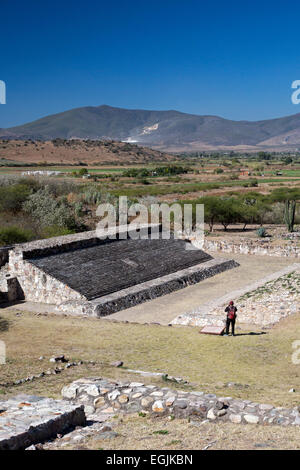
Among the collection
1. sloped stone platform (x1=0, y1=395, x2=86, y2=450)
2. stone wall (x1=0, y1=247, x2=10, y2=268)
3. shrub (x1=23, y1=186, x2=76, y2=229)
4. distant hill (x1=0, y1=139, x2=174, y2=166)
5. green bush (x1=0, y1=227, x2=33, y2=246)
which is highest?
distant hill (x1=0, y1=139, x2=174, y2=166)

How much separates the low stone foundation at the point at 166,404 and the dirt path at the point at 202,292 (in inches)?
303

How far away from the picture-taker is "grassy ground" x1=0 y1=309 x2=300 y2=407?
9.38m

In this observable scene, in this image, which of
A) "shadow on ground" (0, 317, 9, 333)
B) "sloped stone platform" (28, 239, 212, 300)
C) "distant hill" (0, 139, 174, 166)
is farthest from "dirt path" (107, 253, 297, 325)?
"distant hill" (0, 139, 174, 166)

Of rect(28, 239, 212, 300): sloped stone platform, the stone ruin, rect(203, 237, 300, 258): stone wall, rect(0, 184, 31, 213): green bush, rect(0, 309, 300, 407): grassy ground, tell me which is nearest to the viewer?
rect(0, 309, 300, 407): grassy ground

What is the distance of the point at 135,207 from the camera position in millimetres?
38156

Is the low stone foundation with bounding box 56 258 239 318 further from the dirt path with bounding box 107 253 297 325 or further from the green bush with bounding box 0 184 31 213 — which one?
the green bush with bounding box 0 184 31 213

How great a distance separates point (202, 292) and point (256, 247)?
8313 mm

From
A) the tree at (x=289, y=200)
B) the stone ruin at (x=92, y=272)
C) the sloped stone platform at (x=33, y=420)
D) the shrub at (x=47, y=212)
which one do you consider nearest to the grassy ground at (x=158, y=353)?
the sloped stone platform at (x=33, y=420)

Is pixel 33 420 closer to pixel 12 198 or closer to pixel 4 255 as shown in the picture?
pixel 4 255

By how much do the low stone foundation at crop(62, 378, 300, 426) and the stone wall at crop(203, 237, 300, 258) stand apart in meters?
19.2

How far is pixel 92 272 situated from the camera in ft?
62.7
